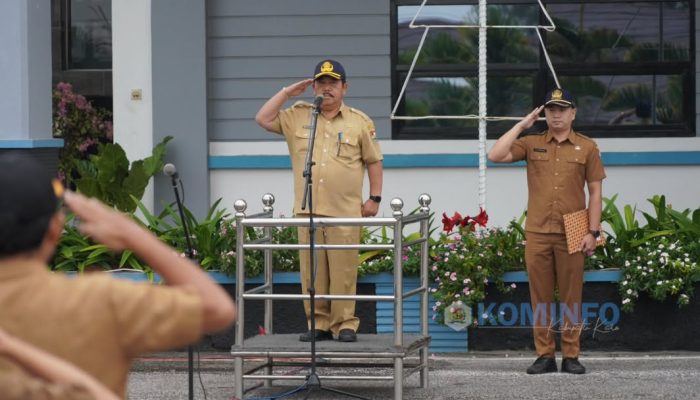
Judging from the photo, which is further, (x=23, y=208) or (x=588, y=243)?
(x=588, y=243)

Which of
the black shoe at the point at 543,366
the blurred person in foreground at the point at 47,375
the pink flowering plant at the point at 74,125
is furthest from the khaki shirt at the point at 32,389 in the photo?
the pink flowering plant at the point at 74,125

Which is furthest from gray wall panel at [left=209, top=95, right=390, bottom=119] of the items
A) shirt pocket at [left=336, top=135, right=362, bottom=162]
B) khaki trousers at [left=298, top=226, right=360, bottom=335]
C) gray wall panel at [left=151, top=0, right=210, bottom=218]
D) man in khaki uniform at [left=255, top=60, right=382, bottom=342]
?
khaki trousers at [left=298, top=226, right=360, bottom=335]

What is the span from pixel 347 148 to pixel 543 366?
83.5 inches

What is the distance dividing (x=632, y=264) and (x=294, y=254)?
102 inches

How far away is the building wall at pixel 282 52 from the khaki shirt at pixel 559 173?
11.4 ft

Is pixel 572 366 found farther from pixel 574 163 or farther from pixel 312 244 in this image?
pixel 312 244

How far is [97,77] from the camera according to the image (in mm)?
16562

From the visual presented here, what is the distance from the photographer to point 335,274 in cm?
857

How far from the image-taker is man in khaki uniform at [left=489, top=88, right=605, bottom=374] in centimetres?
912

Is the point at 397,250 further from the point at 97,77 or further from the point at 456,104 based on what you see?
the point at 97,77

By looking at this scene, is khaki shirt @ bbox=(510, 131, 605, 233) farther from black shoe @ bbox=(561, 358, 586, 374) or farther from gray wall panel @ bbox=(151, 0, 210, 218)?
gray wall panel @ bbox=(151, 0, 210, 218)

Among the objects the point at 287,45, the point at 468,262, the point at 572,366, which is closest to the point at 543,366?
the point at 572,366

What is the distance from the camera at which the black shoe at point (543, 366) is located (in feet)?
30.6

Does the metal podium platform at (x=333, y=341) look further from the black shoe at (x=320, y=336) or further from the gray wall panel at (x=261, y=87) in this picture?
the gray wall panel at (x=261, y=87)
